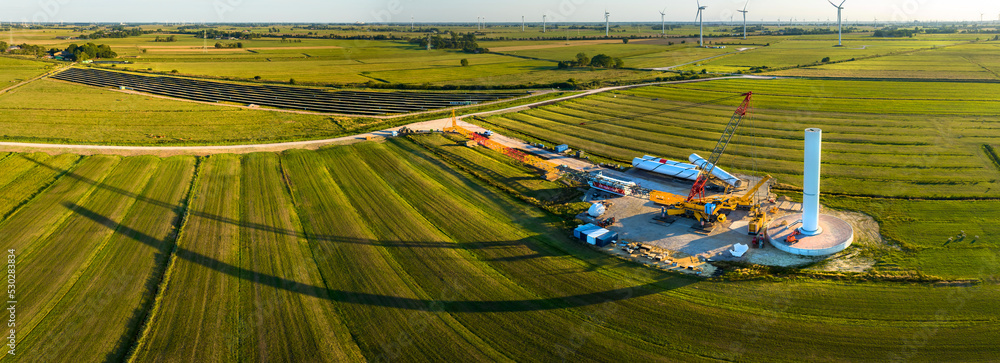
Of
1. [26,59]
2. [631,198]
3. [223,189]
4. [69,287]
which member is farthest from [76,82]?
[631,198]

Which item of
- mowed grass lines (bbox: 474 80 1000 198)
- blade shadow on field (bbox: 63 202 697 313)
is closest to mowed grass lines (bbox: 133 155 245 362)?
blade shadow on field (bbox: 63 202 697 313)

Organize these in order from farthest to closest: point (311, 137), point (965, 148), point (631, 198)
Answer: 1. point (311, 137)
2. point (965, 148)
3. point (631, 198)

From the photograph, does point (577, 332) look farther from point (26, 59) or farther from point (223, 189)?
point (26, 59)

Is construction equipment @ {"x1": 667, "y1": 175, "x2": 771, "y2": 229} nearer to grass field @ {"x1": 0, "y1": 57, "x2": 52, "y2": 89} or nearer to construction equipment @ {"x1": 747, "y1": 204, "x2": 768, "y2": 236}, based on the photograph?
construction equipment @ {"x1": 747, "y1": 204, "x2": 768, "y2": 236}

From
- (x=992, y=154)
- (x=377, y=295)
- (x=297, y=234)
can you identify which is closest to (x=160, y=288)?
(x=297, y=234)

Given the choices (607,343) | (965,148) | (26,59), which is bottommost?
(607,343)

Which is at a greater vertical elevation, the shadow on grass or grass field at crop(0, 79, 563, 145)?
grass field at crop(0, 79, 563, 145)
